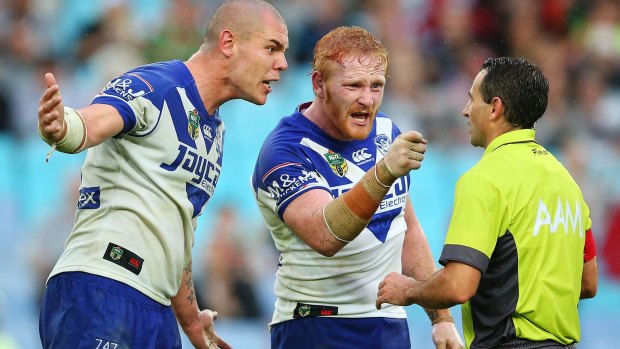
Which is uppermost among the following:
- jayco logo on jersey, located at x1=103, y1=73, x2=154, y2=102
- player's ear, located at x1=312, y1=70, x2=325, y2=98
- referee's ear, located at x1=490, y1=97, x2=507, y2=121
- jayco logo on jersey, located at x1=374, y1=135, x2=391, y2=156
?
player's ear, located at x1=312, y1=70, x2=325, y2=98

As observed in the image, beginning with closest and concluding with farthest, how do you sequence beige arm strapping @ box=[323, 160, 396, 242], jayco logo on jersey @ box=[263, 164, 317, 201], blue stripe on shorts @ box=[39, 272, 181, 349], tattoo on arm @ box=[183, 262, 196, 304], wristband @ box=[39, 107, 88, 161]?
wristband @ box=[39, 107, 88, 161], beige arm strapping @ box=[323, 160, 396, 242], blue stripe on shorts @ box=[39, 272, 181, 349], jayco logo on jersey @ box=[263, 164, 317, 201], tattoo on arm @ box=[183, 262, 196, 304]

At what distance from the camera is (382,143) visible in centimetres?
633

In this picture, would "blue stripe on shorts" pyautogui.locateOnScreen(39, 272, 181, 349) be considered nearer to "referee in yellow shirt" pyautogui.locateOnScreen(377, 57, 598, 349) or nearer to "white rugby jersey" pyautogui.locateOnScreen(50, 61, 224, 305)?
"white rugby jersey" pyautogui.locateOnScreen(50, 61, 224, 305)

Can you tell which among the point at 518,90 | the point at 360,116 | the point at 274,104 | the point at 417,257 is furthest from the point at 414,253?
the point at 274,104

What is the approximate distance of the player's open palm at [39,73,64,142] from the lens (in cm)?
475

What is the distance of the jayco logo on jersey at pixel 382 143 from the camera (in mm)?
6284

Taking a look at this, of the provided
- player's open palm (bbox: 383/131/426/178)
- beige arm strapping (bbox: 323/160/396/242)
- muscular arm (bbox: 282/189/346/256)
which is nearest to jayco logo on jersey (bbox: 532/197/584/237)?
player's open palm (bbox: 383/131/426/178)

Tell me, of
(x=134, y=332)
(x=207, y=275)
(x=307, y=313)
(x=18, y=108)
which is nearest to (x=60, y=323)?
(x=134, y=332)

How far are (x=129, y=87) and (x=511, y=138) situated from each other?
188 centimetres

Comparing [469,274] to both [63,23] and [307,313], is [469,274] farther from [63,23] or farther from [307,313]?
[63,23]

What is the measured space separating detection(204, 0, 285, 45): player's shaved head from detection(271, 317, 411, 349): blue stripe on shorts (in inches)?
64.2

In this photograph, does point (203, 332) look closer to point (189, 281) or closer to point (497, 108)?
point (189, 281)

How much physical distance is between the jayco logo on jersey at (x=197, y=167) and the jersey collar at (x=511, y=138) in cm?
148

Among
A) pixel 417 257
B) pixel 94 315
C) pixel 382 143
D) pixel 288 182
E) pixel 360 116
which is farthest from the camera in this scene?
pixel 417 257
